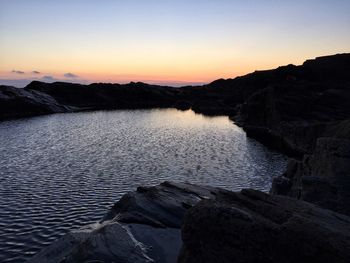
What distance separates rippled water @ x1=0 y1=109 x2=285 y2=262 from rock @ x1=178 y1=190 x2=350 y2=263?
16.8 metres

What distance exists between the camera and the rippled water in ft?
114

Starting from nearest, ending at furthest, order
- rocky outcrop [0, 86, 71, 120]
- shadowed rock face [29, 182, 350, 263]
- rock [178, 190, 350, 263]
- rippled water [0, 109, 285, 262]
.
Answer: rock [178, 190, 350, 263] → shadowed rock face [29, 182, 350, 263] → rippled water [0, 109, 285, 262] → rocky outcrop [0, 86, 71, 120]

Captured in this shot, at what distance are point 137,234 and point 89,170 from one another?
32321mm

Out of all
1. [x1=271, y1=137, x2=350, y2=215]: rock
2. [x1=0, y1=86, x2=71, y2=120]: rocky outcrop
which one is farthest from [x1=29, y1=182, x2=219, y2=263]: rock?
[x1=0, y1=86, x2=71, y2=120]: rocky outcrop

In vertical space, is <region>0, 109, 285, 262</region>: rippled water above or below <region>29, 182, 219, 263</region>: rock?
below

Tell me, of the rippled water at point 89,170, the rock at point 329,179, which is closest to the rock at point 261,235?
the rock at point 329,179

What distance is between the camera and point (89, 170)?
2200 inches

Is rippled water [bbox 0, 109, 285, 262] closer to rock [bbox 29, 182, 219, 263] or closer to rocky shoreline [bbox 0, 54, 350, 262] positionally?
rock [bbox 29, 182, 219, 263]

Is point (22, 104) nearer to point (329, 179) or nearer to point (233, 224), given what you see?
point (329, 179)

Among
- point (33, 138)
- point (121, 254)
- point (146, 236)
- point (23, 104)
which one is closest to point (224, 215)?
point (121, 254)

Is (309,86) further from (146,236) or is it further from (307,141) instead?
(146,236)

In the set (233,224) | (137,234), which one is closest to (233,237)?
(233,224)

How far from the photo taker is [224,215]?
15.6 m

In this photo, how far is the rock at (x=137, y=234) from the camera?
72.8 feet
